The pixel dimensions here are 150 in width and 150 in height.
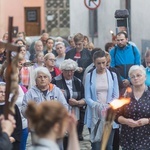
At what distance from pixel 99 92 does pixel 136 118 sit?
1.51 m

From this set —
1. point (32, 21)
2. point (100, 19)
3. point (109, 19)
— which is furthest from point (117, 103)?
point (32, 21)

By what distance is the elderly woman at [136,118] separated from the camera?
9.57 m

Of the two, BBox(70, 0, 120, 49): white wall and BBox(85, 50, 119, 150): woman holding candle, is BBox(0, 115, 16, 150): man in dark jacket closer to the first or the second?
BBox(85, 50, 119, 150): woman holding candle

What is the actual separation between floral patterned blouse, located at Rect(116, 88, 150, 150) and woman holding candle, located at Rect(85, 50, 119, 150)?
4.08 ft

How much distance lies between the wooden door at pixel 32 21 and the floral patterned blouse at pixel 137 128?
34499 millimetres

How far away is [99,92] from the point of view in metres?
11.0

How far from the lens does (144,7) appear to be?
26.4 metres

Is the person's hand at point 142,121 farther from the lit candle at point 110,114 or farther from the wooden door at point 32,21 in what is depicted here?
the wooden door at point 32,21

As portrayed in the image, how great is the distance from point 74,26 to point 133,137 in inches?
919

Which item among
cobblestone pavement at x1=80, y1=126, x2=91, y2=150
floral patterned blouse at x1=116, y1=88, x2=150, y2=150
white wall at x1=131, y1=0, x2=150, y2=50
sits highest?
white wall at x1=131, y1=0, x2=150, y2=50

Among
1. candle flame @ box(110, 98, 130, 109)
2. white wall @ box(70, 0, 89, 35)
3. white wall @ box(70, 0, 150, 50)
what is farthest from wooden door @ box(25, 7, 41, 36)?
candle flame @ box(110, 98, 130, 109)

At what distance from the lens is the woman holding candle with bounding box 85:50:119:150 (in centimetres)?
1098

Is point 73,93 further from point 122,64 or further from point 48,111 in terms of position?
point 48,111

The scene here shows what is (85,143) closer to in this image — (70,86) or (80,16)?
(70,86)
